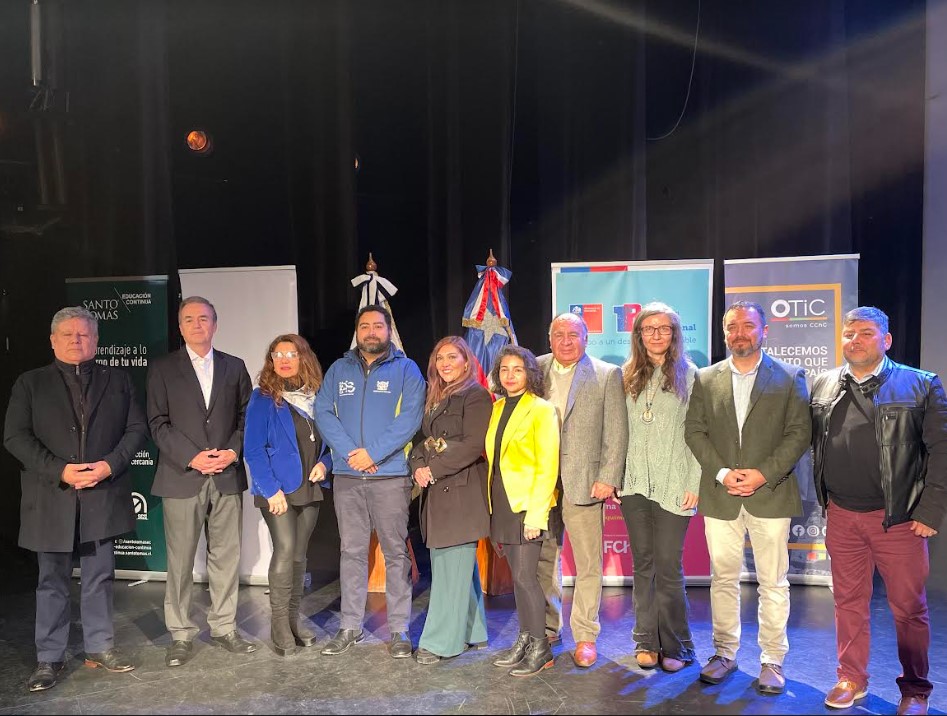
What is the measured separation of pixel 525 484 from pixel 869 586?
1468 millimetres

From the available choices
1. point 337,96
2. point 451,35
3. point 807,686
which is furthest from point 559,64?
point 807,686

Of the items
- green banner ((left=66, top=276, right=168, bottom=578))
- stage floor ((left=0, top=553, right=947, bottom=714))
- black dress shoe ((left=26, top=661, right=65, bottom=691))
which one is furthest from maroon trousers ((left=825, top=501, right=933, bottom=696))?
green banner ((left=66, top=276, right=168, bottom=578))

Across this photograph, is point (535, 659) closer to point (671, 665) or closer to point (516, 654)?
point (516, 654)

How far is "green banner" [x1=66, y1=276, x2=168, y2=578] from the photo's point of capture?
479 cm

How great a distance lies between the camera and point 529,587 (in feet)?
10.7

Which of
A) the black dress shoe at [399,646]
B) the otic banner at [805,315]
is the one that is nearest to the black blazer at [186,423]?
the black dress shoe at [399,646]

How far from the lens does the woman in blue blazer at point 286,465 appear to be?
11.3ft

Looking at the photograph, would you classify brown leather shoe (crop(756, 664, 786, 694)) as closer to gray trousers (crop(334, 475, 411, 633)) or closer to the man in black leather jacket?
the man in black leather jacket

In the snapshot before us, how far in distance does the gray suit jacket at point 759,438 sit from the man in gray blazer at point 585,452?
35 cm

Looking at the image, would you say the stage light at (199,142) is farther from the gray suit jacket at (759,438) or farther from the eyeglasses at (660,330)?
the gray suit jacket at (759,438)

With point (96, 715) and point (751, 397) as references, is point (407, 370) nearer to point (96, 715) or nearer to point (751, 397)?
point (751, 397)

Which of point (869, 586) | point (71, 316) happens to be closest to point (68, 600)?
point (71, 316)

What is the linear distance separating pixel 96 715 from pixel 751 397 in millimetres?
3055

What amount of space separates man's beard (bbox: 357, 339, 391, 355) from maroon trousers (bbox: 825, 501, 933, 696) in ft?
6.96
